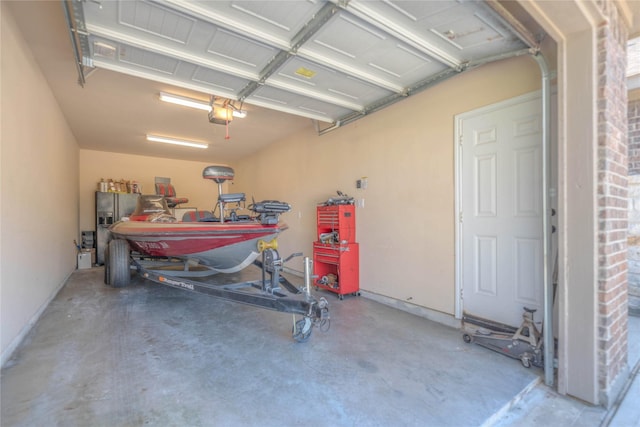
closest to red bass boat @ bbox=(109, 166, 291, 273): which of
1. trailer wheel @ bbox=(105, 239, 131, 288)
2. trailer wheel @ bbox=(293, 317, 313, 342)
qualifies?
trailer wheel @ bbox=(105, 239, 131, 288)

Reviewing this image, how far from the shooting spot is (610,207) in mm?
1870

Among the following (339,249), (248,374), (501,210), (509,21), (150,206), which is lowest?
(248,374)

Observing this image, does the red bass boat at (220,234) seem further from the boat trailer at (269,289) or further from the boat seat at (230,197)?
the boat trailer at (269,289)

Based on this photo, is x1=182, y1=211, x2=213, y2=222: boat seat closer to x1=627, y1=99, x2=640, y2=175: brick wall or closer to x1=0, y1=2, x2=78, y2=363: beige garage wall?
x1=0, y1=2, x2=78, y2=363: beige garage wall

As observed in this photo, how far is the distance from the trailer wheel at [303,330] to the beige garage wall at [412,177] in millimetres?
1523

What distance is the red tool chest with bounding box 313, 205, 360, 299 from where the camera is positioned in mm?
4094

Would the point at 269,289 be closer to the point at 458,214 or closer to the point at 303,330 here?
the point at 303,330

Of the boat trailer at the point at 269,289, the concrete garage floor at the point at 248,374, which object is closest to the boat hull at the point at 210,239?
the boat trailer at the point at 269,289

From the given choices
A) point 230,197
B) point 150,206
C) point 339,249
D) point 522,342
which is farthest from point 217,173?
point 522,342

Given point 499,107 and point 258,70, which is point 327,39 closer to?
point 258,70

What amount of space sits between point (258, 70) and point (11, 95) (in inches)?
82.5

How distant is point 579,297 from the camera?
1.89m

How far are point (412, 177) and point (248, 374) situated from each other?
277 centimetres

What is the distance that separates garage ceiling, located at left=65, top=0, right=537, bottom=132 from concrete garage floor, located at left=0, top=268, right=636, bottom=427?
260cm
